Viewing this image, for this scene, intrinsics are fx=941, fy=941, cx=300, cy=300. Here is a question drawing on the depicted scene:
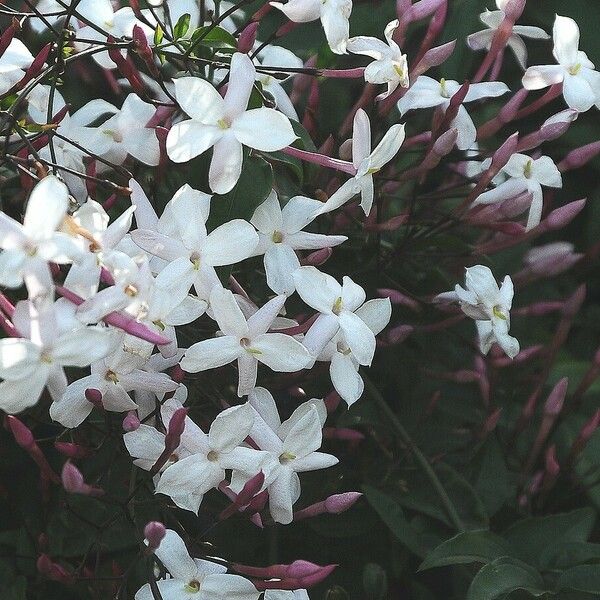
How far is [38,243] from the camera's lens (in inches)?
22.5

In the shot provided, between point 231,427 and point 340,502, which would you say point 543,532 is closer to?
point 340,502

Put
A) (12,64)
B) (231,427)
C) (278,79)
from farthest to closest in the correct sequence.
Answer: (278,79) < (12,64) < (231,427)

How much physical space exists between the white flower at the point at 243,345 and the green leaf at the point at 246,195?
0.08m

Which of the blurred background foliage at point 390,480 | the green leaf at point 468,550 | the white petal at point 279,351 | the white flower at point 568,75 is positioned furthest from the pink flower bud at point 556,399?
the white petal at point 279,351

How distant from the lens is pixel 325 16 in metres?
0.75

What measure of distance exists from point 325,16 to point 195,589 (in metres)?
0.45

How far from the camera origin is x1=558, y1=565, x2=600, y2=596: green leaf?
31.5 inches

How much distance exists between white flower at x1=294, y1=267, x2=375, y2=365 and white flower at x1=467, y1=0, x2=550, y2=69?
0.35 meters

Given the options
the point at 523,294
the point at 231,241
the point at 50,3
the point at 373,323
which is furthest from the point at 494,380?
the point at 50,3

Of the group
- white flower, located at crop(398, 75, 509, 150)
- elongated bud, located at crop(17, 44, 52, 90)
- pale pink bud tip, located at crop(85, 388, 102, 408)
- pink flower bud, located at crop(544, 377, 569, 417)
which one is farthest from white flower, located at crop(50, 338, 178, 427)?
pink flower bud, located at crop(544, 377, 569, 417)

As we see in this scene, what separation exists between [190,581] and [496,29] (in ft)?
1.88

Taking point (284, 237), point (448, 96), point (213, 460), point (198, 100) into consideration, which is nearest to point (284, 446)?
point (213, 460)

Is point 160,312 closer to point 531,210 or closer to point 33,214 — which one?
point 33,214

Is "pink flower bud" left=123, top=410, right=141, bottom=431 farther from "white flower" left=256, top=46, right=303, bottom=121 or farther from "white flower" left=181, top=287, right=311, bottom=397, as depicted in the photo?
"white flower" left=256, top=46, right=303, bottom=121
